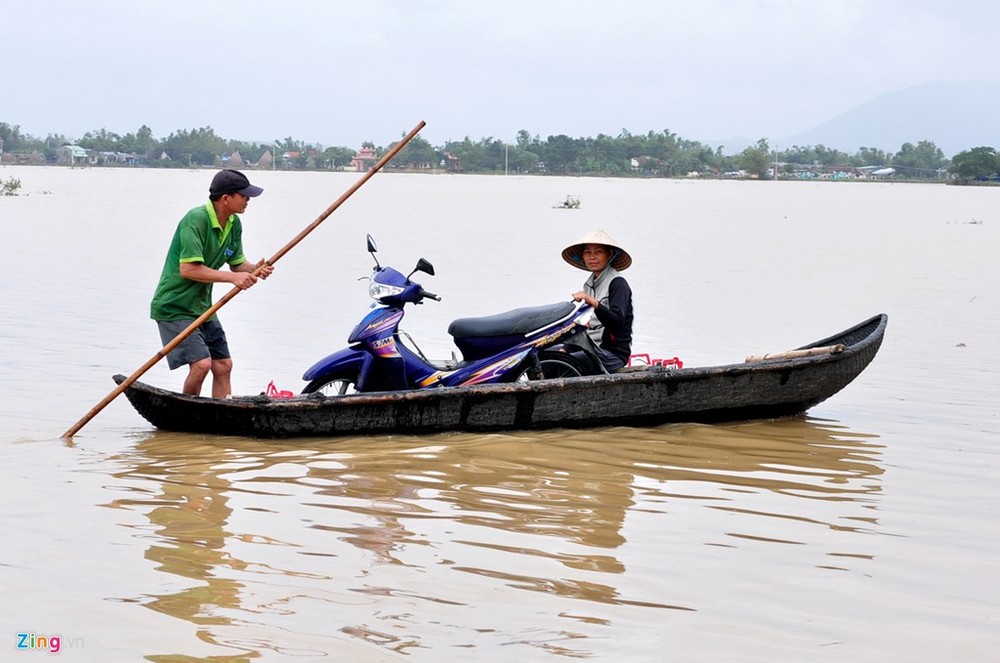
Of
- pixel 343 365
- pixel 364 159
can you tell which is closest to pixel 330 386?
pixel 343 365

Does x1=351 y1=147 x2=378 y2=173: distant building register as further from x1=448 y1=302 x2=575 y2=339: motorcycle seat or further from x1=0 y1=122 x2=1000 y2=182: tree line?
x1=448 y1=302 x2=575 y2=339: motorcycle seat

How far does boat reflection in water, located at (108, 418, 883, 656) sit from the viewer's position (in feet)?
14.8

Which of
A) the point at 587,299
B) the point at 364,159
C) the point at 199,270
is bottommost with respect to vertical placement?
the point at 587,299

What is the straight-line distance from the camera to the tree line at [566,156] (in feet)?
443

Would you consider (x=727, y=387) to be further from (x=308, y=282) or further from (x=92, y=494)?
(x=308, y=282)

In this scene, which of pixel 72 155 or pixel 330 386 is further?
pixel 72 155

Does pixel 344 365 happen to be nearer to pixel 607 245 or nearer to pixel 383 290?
pixel 383 290

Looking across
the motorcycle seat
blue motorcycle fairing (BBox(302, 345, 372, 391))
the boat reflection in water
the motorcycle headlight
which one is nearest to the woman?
the motorcycle seat

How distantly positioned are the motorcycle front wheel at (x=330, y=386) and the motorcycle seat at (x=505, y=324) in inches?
28.8

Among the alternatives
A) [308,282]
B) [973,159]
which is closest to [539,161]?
[973,159]

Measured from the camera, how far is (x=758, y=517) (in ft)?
19.7

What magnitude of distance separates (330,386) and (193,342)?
0.99 meters

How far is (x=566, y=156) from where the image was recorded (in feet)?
442

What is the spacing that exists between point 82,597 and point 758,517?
3092 mm
